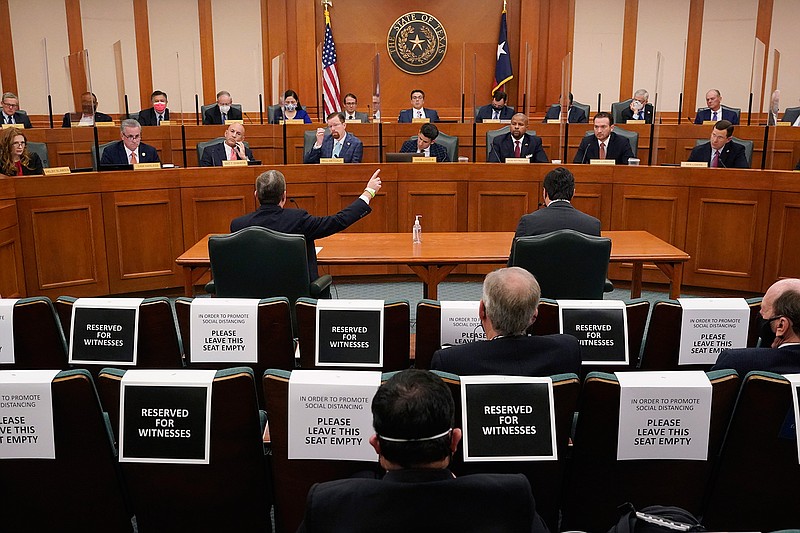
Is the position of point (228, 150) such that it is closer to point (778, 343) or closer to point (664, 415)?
point (778, 343)

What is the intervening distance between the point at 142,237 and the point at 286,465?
419 cm

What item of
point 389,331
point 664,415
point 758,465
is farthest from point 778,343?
point 389,331

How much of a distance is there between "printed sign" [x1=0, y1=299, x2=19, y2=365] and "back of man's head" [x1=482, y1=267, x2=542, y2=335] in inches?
64.2

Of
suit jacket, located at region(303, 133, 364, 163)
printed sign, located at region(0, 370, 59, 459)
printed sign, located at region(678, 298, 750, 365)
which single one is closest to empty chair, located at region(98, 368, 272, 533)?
printed sign, located at region(0, 370, 59, 459)

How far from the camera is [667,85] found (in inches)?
432

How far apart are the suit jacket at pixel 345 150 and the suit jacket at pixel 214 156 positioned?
32.4 inches

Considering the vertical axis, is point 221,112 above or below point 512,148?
above

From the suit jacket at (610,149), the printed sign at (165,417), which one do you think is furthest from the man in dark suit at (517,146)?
the printed sign at (165,417)

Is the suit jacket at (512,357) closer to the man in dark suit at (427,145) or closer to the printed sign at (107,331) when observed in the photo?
the printed sign at (107,331)

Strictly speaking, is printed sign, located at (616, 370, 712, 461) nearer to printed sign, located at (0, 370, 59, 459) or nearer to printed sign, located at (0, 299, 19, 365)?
printed sign, located at (0, 370, 59, 459)

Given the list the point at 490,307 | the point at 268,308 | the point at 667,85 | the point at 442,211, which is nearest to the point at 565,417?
the point at 490,307

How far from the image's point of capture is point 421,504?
1.29m

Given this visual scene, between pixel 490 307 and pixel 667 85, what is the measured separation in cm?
992

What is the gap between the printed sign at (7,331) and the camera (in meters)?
2.55
